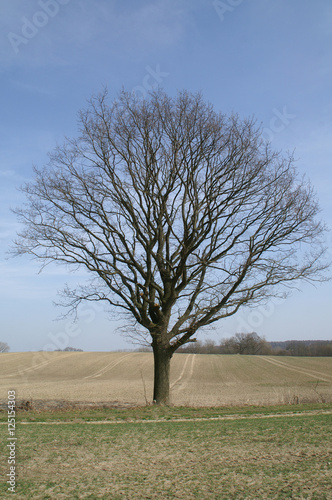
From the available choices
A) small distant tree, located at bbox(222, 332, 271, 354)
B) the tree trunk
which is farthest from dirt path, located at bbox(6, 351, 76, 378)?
small distant tree, located at bbox(222, 332, 271, 354)

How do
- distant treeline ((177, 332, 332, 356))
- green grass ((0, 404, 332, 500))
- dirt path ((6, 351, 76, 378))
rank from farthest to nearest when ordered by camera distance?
distant treeline ((177, 332, 332, 356))
dirt path ((6, 351, 76, 378))
green grass ((0, 404, 332, 500))

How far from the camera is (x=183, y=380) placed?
37.9 metres

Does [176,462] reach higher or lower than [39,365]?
higher

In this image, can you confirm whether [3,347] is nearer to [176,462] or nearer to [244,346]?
[244,346]

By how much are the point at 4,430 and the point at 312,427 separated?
6.49m

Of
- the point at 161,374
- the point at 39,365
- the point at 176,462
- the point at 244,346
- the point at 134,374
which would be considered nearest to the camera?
the point at 176,462

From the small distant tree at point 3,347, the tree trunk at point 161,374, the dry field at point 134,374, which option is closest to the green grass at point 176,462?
the tree trunk at point 161,374

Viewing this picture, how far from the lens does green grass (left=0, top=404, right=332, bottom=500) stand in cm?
480

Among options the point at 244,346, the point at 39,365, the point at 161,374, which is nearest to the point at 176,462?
the point at 161,374

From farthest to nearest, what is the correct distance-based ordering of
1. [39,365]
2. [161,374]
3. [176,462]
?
[39,365] < [161,374] < [176,462]

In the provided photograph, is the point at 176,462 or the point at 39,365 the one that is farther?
the point at 39,365

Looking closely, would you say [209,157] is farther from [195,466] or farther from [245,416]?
[195,466]

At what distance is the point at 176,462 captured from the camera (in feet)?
19.6

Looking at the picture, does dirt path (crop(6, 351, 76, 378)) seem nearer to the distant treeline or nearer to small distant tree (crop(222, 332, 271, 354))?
the distant treeline
